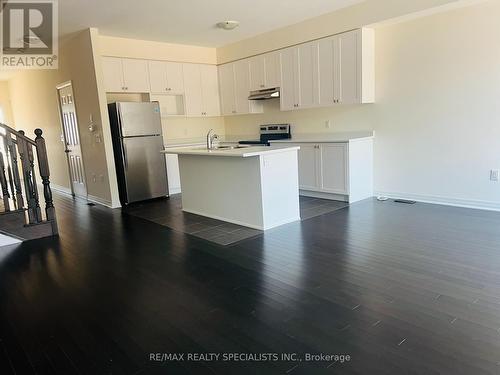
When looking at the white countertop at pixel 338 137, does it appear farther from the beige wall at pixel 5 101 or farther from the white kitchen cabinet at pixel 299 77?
the beige wall at pixel 5 101

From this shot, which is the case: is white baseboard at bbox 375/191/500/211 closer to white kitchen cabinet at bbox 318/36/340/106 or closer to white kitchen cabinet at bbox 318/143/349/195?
white kitchen cabinet at bbox 318/143/349/195

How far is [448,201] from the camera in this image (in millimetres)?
4742

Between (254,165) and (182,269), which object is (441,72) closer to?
(254,165)

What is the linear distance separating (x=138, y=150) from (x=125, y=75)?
1.26 metres

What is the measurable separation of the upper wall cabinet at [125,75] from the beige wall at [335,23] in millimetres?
1687

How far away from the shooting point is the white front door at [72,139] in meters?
6.41

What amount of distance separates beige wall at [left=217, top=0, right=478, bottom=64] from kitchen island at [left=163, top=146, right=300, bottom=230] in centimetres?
207

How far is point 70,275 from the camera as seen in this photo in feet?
10.3

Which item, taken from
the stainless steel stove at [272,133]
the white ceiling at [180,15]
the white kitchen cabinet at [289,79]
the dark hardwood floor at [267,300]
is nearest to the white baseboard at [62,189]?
the white ceiling at [180,15]

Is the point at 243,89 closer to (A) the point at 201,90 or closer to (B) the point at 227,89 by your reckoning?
(B) the point at 227,89

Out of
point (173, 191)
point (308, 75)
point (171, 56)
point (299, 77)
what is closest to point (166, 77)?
point (171, 56)

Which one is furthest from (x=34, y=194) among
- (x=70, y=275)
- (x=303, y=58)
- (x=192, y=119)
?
(x=303, y=58)

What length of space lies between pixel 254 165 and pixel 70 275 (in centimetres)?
206

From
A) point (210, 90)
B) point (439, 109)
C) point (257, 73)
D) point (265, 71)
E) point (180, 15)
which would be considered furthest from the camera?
point (210, 90)
